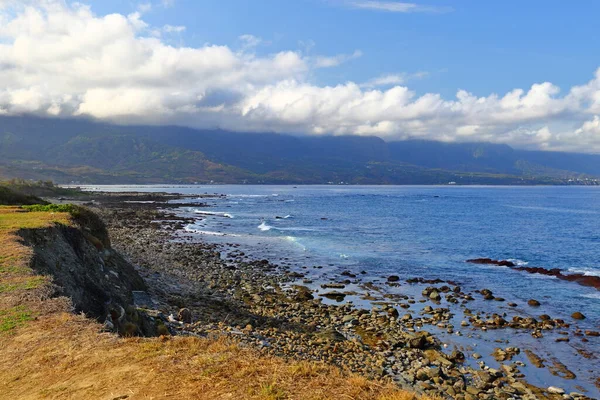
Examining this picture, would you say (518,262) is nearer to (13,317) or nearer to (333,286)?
(333,286)

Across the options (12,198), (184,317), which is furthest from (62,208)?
(12,198)

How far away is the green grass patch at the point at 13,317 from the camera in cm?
1209

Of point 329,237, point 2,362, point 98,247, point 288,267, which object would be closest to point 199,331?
point 2,362

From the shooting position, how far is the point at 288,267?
147 feet

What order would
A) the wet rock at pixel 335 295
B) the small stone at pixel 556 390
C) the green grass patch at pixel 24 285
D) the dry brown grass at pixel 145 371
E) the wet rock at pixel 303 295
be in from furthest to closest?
the wet rock at pixel 335 295 < the wet rock at pixel 303 295 < the small stone at pixel 556 390 < the green grass patch at pixel 24 285 < the dry brown grass at pixel 145 371

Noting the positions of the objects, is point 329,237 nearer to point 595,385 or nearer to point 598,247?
point 598,247

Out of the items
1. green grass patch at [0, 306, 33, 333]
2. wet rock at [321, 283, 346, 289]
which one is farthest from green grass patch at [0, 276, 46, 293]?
wet rock at [321, 283, 346, 289]

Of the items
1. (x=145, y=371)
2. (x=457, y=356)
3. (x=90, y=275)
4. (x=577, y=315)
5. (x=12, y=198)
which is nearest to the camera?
(x=145, y=371)

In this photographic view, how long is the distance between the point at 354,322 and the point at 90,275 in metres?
15.8

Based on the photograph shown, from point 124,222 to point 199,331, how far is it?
6675 cm

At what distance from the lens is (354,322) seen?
2597cm

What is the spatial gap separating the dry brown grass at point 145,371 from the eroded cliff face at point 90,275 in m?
2.33

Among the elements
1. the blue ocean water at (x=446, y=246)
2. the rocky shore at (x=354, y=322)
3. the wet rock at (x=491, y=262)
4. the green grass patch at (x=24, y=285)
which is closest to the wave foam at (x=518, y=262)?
the blue ocean water at (x=446, y=246)

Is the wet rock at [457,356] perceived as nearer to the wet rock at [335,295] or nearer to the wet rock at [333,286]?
the wet rock at [335,295]
